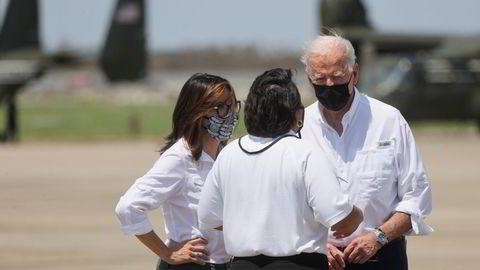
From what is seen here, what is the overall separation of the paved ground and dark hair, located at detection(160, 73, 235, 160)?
5.25m

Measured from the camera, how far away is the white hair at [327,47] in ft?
16.7

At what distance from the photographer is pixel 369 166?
17.3 ft

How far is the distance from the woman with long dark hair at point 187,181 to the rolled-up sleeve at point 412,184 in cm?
77

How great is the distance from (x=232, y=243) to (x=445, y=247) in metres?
7.03

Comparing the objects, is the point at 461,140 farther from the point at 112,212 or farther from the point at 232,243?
the point at 232,243

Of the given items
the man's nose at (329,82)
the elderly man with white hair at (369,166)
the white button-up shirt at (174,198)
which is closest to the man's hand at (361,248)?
the elderly man with white hair at (369,166)

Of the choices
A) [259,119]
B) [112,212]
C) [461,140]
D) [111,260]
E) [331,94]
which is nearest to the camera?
[259,119]

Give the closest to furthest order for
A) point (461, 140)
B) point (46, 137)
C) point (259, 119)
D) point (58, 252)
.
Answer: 1. point (259, 119)
2. point (58, 252)
3. point (461, 140)
4. point (46, 137)

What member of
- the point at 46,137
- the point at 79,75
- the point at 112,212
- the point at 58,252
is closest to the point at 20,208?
the point at 112,212

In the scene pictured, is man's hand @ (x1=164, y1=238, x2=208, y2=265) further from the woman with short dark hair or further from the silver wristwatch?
the silver wristwatch

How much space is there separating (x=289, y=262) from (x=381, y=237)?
0.68 metres

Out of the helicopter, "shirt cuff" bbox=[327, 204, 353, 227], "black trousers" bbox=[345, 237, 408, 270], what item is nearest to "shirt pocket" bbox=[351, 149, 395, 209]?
"black trousers" bbox=[345, 237, 408, 270]

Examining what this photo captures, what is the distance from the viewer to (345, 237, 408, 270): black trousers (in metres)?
5.30

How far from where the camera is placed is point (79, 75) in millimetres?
175125
